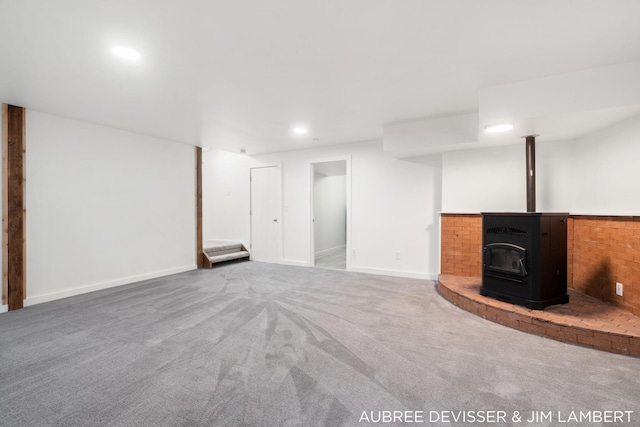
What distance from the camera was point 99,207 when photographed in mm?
4059

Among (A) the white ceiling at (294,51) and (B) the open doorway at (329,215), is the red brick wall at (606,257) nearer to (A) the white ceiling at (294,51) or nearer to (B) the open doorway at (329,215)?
(A) the white ceiling at (294,51)

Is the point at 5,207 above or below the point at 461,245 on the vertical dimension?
above

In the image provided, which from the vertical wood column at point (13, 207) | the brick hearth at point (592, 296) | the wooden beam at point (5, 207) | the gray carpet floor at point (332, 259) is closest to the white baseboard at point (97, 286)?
the vertical wood column at point (13, 207)

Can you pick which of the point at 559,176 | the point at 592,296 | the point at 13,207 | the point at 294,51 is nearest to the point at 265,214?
the point at 13,207

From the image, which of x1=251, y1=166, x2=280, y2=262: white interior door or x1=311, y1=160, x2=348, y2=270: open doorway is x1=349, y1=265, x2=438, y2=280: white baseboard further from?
x1=251, y1=166, x2=280, y2=262: white interior door

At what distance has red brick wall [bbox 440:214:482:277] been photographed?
3.94 meters

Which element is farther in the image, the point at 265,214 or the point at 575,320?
the point at 265,214

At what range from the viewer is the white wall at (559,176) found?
2.68 metres

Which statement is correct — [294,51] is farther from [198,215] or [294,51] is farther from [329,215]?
[329,215]

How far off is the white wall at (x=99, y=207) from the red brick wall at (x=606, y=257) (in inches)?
232

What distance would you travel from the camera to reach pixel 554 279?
9.23 feet

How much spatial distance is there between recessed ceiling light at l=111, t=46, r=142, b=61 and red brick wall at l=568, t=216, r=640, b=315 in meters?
4.52

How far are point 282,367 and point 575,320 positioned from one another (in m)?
2.49

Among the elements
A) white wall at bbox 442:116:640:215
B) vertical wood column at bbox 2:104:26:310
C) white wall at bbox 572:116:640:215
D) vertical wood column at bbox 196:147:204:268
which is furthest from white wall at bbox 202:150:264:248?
white wall at bbox 572:116:640:215
